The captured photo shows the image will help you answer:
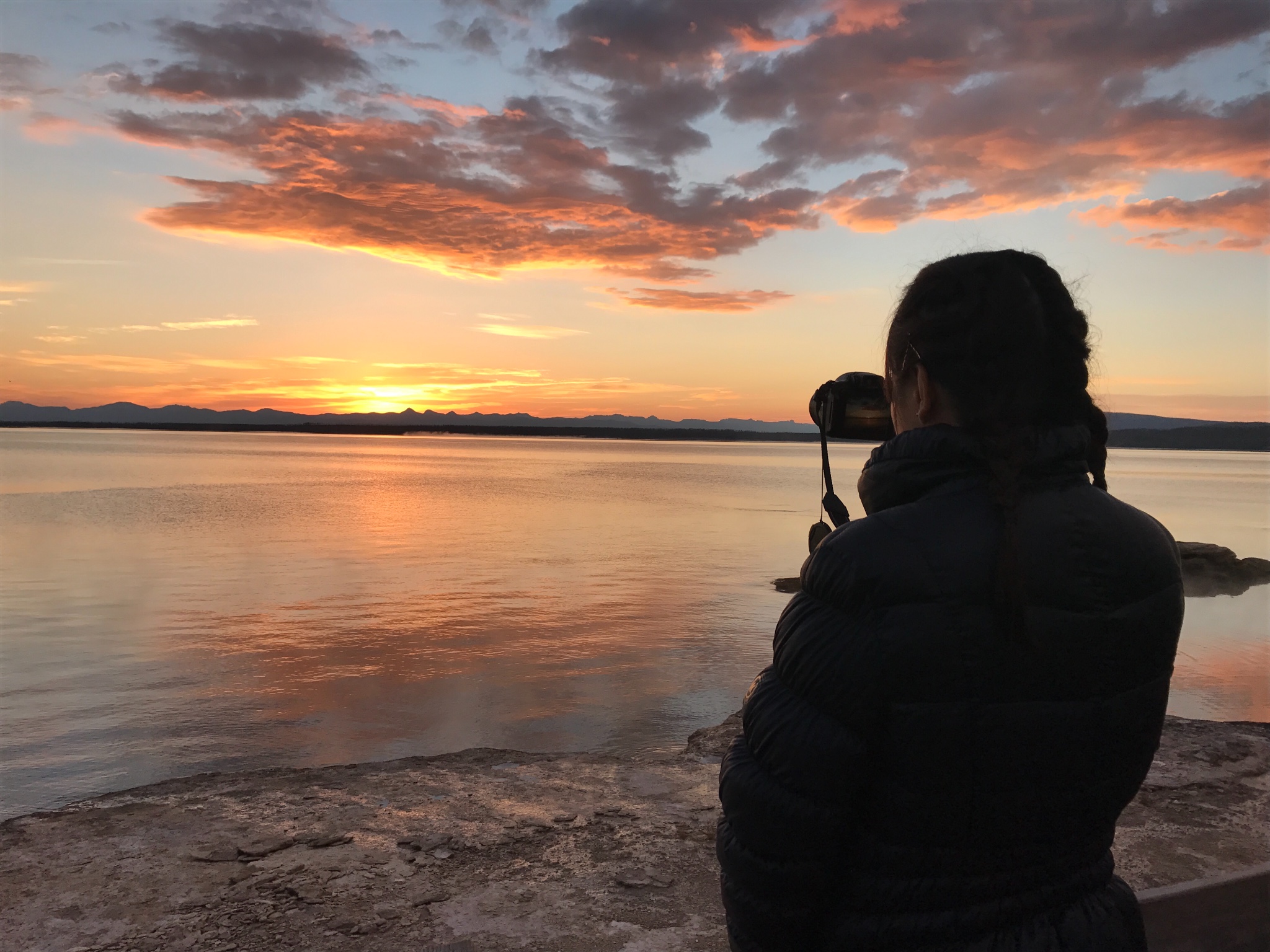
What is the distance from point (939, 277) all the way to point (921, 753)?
2.35ft

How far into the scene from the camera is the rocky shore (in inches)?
146

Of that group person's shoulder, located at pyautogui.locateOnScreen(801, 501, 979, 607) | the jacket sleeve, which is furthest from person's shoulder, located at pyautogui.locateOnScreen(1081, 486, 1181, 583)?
the jacket sleeve

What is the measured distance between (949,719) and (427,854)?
3966 millimetres

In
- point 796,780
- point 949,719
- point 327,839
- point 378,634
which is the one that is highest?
point 949,719

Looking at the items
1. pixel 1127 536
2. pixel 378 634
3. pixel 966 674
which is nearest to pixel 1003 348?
pixel 1127 536

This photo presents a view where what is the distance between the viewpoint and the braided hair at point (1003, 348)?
4.25ft

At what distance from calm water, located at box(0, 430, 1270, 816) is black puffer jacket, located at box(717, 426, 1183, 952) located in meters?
6.25

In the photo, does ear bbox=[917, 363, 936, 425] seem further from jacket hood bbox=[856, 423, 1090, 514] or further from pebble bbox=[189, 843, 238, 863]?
pebble bbox=[189, 843, 238, 863]

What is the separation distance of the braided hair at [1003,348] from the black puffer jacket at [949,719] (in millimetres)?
50

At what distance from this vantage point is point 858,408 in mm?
1838

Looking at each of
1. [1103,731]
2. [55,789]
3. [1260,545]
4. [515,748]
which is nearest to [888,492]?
[1103,731]

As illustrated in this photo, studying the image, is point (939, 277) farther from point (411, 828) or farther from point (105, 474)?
point (105, 474)

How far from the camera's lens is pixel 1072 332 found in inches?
53.3

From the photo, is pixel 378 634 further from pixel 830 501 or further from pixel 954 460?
pixel 954 460
